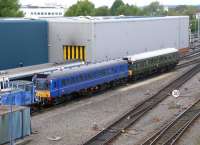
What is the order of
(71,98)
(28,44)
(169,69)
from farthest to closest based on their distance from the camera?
(169,69), (28,44), (71,98)

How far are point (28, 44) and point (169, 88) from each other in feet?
42.8

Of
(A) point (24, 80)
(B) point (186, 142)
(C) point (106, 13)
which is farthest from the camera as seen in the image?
(C) point (106, 13)

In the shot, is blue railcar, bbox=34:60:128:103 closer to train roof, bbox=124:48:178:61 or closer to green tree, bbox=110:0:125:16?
train roof, bbox=124:48:178:61

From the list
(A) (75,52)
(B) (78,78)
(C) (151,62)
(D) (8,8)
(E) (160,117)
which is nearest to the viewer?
(E) (160,117)

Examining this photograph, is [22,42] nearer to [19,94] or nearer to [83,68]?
[83,68]

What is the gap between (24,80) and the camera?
32.9m

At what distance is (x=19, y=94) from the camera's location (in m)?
29.2

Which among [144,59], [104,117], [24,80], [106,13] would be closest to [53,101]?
[24,80]

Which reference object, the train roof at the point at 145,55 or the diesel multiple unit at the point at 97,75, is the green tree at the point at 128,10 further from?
the diesel multiple unit at the point at 97,75

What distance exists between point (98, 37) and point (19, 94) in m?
18.4

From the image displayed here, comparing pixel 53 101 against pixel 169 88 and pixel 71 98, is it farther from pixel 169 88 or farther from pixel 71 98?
→ pixel 169 88

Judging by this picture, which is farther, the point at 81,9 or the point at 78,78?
the point at 81,9

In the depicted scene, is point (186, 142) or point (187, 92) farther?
point (187, 92)

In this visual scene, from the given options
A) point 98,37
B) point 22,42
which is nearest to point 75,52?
point 98,37
